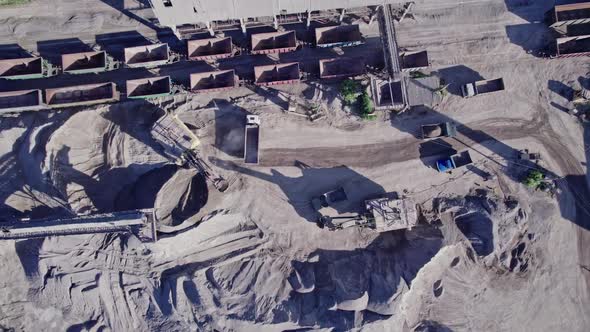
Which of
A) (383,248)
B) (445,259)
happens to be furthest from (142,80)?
(445,259)

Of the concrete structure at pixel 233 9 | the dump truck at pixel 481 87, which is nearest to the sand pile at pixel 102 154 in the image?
the concrete structure at pixel 233 9

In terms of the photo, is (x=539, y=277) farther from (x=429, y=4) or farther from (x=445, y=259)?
(x=429, y=4)

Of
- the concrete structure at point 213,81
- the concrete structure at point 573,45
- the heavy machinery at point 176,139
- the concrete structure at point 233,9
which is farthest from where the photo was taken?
the concrete structure at point 573,45

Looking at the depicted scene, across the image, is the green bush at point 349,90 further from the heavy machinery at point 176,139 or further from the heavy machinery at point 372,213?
the heavy machinery at point 176,139

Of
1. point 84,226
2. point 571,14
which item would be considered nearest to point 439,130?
point 571,14

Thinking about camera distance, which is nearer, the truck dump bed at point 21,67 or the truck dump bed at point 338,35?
the truck dump bed at point 21,67

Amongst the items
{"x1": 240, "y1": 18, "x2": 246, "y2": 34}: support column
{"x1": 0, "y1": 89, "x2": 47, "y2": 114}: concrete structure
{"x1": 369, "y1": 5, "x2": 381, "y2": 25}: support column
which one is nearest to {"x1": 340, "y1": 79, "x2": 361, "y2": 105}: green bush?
{"x1": 369, "y1": 5, "x2": 381, "y2": 25}: support column

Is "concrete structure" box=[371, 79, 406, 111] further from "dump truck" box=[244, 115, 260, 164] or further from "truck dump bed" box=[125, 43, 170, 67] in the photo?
"truck dump bed" box=[125, 43, 170, 67]
